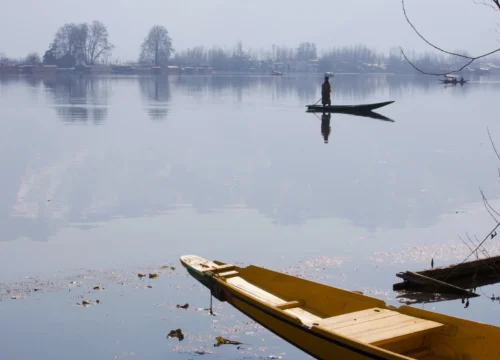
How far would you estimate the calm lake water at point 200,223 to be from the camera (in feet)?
31.1

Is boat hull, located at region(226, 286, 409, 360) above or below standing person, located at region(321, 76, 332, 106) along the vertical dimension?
below

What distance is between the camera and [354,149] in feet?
92.9

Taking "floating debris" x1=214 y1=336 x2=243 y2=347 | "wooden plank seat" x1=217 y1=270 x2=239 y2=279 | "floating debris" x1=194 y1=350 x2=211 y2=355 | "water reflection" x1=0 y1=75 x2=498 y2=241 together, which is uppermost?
"wooden plank seat" x1=217 y1=270 x2=239 y2=279

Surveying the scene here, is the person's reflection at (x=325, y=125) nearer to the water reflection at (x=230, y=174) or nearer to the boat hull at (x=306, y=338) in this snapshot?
the water reflection at (x=230, y=174)

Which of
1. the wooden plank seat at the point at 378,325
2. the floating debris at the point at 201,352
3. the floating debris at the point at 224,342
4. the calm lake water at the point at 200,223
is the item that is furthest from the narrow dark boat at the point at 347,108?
the wooden plank seat at the point at 378,325

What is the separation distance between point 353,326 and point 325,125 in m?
31.6

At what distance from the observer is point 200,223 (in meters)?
15.2

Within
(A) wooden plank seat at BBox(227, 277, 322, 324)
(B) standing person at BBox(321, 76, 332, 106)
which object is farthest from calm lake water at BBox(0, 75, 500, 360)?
(B) standing person at BBox(321, 76, 332, 106)

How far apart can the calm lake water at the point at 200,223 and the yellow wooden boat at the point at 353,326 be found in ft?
1.49

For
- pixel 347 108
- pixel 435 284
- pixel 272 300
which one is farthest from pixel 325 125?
pixel 272 300

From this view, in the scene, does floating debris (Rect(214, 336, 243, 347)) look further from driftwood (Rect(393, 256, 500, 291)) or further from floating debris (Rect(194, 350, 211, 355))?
driftwood (Rect(393, 256, 500, 291))

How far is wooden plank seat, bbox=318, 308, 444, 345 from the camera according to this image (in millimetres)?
7387

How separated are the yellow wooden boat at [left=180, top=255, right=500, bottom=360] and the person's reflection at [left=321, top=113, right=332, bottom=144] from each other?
71.8 ft

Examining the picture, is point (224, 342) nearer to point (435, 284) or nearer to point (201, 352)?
point (201, 352)
